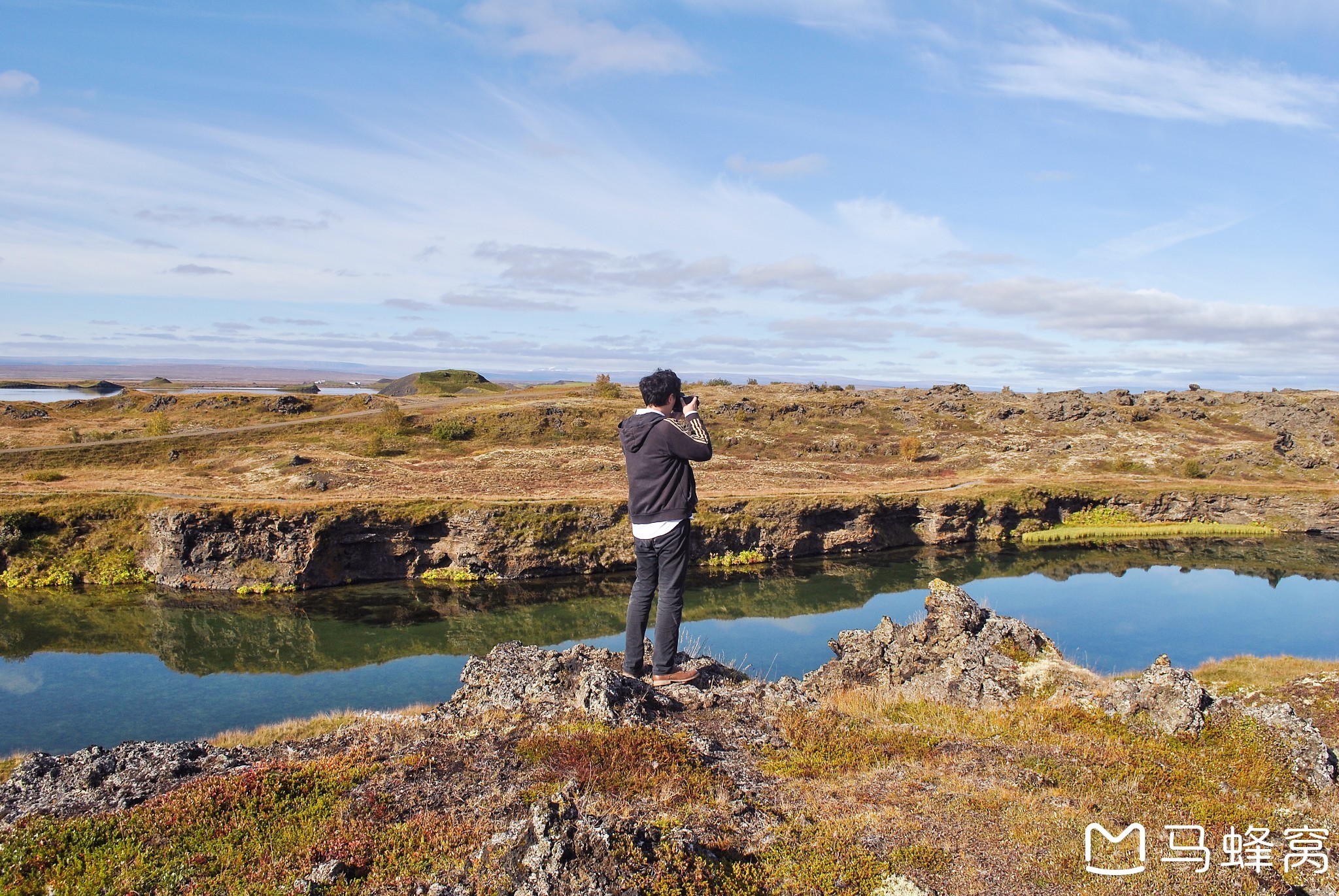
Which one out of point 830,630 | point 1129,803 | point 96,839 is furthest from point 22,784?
point 830,630

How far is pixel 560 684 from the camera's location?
1145cm

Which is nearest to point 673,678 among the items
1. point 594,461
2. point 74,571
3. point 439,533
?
point 439,533

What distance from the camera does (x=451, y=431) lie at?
6575cm

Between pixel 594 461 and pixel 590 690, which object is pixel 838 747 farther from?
pixel 594 461

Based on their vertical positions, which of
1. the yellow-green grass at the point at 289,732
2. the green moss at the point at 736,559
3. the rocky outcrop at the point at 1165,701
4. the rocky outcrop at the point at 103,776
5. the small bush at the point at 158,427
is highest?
the small bush at the point at 158,427

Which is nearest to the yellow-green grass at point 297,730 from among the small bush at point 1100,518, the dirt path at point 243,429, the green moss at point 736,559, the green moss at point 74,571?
the green moss at point 736,559

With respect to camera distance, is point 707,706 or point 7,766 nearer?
point 707,706

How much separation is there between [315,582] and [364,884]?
3597 centimetres

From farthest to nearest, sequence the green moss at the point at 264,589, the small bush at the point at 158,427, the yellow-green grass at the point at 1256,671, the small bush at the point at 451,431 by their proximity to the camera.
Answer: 1. the small bush at the point at 451,431
2. the small bush at the point at 158,427
3. the green moss at the point at 264,589
4. the yellow-green grass at the point at 1256,671

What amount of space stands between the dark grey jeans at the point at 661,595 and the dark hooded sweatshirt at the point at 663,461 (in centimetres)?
33

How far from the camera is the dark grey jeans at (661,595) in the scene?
10.3 metres

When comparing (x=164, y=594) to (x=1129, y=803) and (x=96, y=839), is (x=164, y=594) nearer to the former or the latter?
(x=96, y=839)

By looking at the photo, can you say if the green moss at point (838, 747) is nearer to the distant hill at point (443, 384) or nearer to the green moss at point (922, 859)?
the green moss at point (922, 859)

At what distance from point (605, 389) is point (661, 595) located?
7968 centimetres
